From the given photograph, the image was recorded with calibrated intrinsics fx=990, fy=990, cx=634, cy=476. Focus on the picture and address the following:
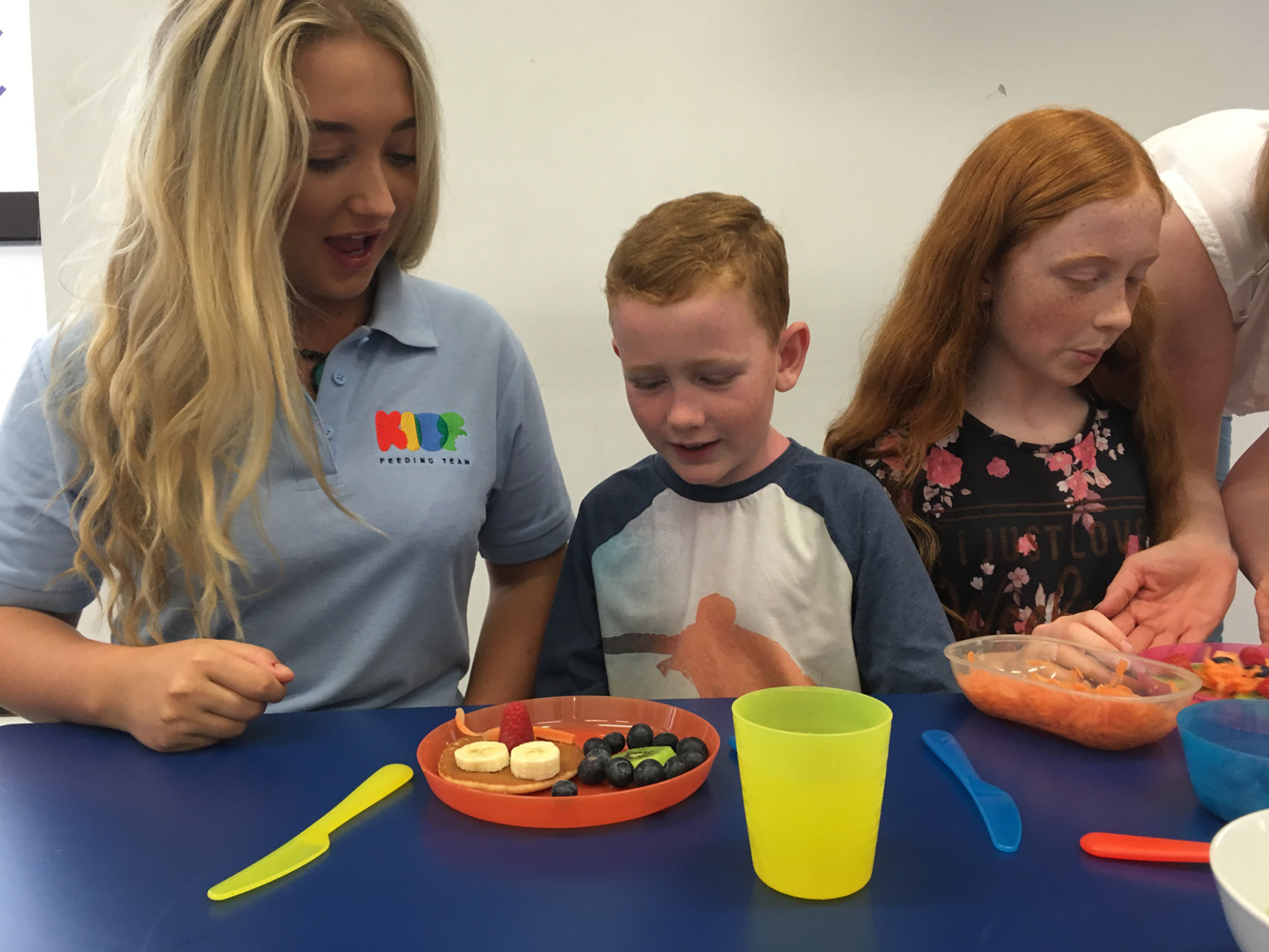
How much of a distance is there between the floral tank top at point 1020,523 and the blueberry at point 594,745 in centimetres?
65

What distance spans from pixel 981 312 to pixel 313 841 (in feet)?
3.32

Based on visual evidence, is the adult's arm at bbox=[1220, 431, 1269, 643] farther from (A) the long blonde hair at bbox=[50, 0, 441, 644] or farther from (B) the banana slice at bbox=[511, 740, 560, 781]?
(A) the long blonde hair at bbox=[50, 0, 441, 644]

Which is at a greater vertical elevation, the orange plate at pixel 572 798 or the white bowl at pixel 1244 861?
the white bowl at pixel 1244 861

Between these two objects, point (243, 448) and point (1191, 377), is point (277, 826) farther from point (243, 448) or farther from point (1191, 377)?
point (1191, 377)

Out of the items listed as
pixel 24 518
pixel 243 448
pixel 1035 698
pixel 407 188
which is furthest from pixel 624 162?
pixel 1035 698

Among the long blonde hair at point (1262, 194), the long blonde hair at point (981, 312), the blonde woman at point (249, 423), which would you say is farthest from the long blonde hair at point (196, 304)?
the long blonde hair at point (1262, 194)

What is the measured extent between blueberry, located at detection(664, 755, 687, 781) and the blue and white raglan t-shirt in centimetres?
41

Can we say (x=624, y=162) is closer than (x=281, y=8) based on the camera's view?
No

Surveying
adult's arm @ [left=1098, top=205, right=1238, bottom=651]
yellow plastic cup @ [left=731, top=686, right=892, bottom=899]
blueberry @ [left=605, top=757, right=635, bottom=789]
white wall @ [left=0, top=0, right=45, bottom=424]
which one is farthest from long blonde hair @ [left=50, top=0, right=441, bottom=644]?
white wall @ [left=0, top=0, right=45, bottom=424]

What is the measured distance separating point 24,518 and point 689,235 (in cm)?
73

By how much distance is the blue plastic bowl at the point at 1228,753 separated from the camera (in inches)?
25.5

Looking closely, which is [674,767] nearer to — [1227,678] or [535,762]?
[535,762]

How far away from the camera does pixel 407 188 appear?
110cm

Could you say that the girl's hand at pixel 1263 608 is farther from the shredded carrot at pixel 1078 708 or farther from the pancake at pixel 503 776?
the pancake at pixel 503 776
